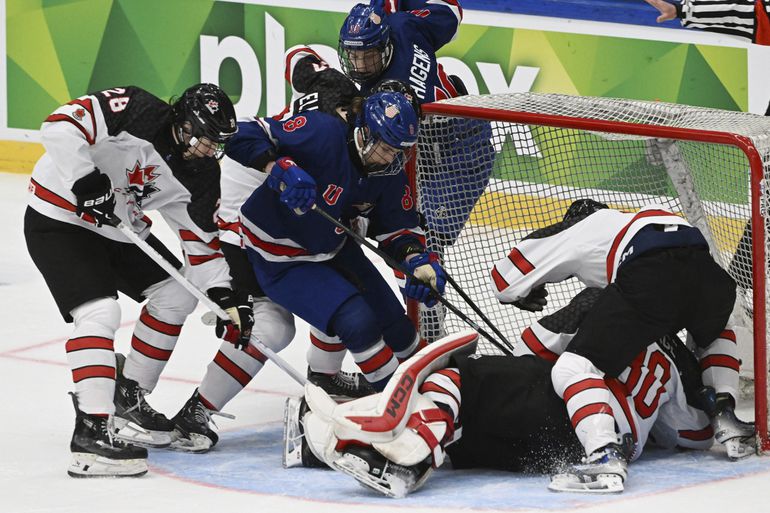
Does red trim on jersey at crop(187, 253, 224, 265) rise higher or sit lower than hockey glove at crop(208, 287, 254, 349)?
higher

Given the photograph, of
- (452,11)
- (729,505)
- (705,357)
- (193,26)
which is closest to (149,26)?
(193,26)

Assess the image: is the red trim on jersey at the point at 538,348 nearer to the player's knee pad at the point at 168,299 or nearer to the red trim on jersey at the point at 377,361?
the red trim on jersey at the point at 377,361

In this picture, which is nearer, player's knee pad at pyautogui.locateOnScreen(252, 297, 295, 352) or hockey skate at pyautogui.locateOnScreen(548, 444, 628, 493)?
hockey skate at pyautogui.locateOnScreen(548, 444, 628, 493)

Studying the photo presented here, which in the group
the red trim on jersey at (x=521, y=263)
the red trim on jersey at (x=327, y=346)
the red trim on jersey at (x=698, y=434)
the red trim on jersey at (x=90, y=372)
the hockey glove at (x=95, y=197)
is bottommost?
the red trim on jersey at (x=698, y=434)

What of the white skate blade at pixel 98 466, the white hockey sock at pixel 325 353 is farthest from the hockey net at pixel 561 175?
the white skate blade at pixel 98 466

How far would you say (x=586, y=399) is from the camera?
3318 millimetres

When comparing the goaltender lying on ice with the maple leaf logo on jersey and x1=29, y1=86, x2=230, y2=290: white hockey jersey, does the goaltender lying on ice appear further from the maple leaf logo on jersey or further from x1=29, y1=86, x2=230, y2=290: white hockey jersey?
the maple leaf logo on jersey

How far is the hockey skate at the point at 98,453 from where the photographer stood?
346cm

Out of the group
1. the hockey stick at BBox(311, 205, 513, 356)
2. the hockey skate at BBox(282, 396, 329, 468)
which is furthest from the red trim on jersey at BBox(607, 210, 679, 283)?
the hockey skate at BBox(282, 396, 329, 468)

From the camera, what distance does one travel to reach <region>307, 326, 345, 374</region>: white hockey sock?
13.2ft

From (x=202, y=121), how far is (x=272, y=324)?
665 millimetres

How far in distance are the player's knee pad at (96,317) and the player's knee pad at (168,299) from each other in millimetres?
304

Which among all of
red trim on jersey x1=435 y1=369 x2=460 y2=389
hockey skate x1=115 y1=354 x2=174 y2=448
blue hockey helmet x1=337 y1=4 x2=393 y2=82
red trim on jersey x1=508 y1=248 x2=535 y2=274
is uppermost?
blue hockey helmet x1=337 y1=4 x2=393 y2=82

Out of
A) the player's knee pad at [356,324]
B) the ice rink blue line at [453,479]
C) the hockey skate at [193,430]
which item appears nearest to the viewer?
the ice rink blue line at [453,479]
